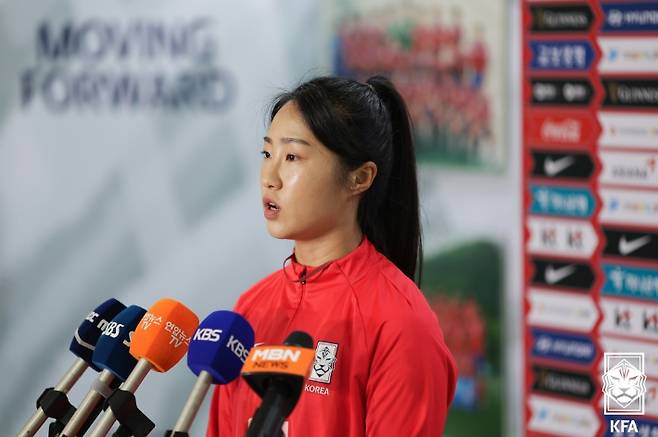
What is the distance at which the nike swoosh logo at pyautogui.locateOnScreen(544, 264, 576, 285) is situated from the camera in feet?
9.39

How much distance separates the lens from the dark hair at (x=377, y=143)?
1.49 m

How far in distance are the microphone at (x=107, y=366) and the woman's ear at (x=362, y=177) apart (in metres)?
0.39

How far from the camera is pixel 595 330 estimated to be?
2814mm

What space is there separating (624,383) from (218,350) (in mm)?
1747

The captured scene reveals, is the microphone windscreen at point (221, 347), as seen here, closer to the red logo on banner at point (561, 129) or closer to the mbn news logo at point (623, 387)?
the mbn news logo at point (623, 387)

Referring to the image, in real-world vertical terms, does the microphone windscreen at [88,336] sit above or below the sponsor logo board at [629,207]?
below

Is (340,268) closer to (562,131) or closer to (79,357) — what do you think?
(79,357)

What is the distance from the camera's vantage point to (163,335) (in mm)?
1316

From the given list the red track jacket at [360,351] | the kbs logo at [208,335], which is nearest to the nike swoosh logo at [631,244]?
the red track jacket at [360,351]

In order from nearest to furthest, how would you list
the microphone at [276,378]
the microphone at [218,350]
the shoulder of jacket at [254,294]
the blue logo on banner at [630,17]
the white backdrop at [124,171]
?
the microphone at [276,378], the microphone at [218,350], the shoulder of jacket at [254,294], the blue logo on banner at [630,17], the white backdrop at [124,171]

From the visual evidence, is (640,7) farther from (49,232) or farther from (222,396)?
(49,232)

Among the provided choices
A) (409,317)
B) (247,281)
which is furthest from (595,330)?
(409,317)

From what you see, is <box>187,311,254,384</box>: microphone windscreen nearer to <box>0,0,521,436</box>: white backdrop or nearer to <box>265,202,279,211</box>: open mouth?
<box>265,202,279,211</box>: open mouth

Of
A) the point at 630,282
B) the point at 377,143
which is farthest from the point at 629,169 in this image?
the point at 377,143
